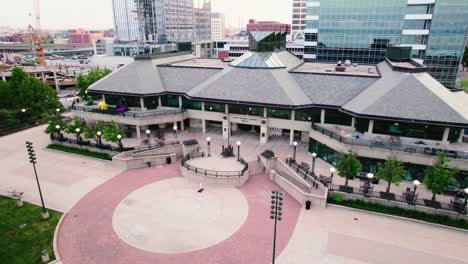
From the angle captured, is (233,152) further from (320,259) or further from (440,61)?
(440,61)

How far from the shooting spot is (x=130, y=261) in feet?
73.3

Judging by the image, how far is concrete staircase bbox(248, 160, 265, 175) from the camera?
36219mm

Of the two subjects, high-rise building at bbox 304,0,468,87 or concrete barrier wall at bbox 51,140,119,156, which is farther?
high-rise building at bbox 304,0,468,87

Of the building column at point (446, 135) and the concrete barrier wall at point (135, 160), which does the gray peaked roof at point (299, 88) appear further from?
the concrete barrier wall at point (135, 160)

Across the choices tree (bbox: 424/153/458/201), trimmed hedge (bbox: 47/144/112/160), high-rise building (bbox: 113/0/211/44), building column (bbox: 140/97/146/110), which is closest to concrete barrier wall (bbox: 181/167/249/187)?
trimmed hedge (bbox: 47/144/112/160)

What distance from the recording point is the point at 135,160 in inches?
1496

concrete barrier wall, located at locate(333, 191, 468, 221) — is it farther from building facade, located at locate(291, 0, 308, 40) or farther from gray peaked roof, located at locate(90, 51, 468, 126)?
building facade, located at locate(291, 0, 308, 40)

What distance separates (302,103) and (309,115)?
8.55ft

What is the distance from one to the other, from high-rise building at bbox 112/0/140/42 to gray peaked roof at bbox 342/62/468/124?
4859 inches

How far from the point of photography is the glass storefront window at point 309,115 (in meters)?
40.8

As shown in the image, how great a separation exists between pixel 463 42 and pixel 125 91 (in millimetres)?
83521

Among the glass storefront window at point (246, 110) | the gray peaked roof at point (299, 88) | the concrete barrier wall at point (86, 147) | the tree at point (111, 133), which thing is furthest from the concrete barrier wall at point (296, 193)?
the concrete barrier wall at point (86, 147)

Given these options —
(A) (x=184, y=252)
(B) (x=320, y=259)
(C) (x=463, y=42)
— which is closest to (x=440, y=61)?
(C) (x=463, y=42)

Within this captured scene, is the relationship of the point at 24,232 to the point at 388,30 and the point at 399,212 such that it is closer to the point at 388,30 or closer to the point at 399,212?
the point at 399,212
